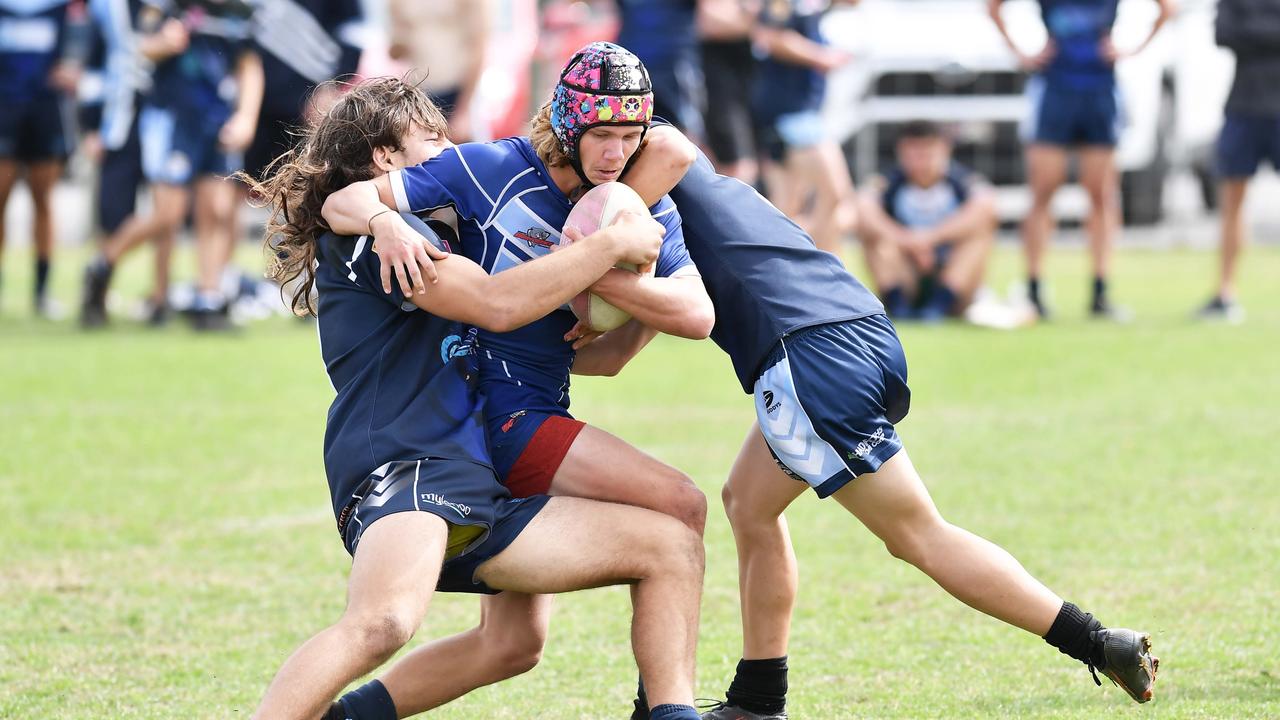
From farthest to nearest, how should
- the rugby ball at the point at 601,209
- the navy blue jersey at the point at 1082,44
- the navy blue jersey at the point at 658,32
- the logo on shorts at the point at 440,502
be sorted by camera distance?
the navy blue jersey at the point at 658,32 < the navy blue jersey at the point at 1082,44 < the rugby ball at the point at 601,209 < the logo on shorts at the point at 440,502

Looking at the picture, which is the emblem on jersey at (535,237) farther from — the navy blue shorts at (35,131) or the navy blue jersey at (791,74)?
the navy blue shorts at (35,131)

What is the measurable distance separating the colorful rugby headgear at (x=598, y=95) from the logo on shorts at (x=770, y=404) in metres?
0.67

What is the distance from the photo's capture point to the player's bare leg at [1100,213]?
11.9 m

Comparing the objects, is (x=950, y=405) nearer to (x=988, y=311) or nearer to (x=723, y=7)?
(x=988, y=311)

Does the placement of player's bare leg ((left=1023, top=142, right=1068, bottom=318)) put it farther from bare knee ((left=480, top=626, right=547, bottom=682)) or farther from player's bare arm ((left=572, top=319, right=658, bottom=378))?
bare knee ((left=480, top=626, right=547, bottom=682))

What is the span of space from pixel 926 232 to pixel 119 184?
615 centimetres

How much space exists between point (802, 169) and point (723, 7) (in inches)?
59.0

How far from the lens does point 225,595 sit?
535 cm

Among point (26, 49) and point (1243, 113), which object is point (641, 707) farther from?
point (26, 49)

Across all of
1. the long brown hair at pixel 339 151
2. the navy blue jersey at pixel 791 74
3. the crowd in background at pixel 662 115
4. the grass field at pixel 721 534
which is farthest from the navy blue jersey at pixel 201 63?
the long brown hair at pixel 339 151

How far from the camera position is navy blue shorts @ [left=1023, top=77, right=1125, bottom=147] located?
11.8 metres

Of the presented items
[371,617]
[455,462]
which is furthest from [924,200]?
[371,617]

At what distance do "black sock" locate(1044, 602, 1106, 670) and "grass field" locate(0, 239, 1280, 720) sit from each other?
0.21m

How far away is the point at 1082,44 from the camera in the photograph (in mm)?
11844
